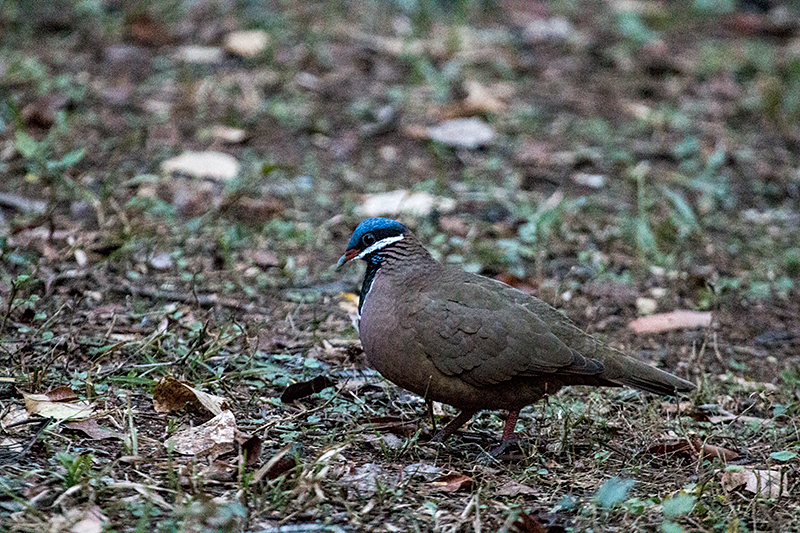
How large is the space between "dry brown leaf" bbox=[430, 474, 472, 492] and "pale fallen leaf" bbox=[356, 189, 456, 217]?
281cm

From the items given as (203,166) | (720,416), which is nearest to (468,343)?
(720,416)

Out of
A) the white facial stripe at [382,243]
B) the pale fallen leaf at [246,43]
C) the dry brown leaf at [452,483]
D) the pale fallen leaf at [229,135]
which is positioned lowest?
the dry brown leaf at [452,483]

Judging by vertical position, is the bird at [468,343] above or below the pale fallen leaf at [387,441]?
above

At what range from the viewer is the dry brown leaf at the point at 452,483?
372 centimetres

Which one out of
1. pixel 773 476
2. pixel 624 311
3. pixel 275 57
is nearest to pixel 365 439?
pixel 773 476

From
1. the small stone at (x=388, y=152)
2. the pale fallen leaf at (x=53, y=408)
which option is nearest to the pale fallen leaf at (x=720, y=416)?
the pale fallen leaf at (x=53, y=408)

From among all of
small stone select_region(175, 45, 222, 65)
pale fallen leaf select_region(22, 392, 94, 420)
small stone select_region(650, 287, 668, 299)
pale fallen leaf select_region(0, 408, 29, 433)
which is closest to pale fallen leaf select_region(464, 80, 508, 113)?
small stone select_region(175, 45, 222, 65)

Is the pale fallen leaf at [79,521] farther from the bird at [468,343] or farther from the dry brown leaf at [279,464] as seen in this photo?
the bird at [468,343]

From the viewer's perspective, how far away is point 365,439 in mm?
4074

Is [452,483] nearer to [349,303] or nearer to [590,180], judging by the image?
[349,303]

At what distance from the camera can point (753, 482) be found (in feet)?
12.6

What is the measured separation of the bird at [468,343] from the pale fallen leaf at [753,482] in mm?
571

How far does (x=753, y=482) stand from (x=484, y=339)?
112 centimetres

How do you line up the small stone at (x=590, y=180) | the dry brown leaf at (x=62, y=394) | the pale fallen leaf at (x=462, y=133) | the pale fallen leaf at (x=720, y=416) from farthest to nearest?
the pale fallen leaf at (x=462, y=133) < the small stone at (x=590, y=180) < the pale fallen leaf at (x=720, y=416) < the dry brown leaf at (x=62, y=394)
